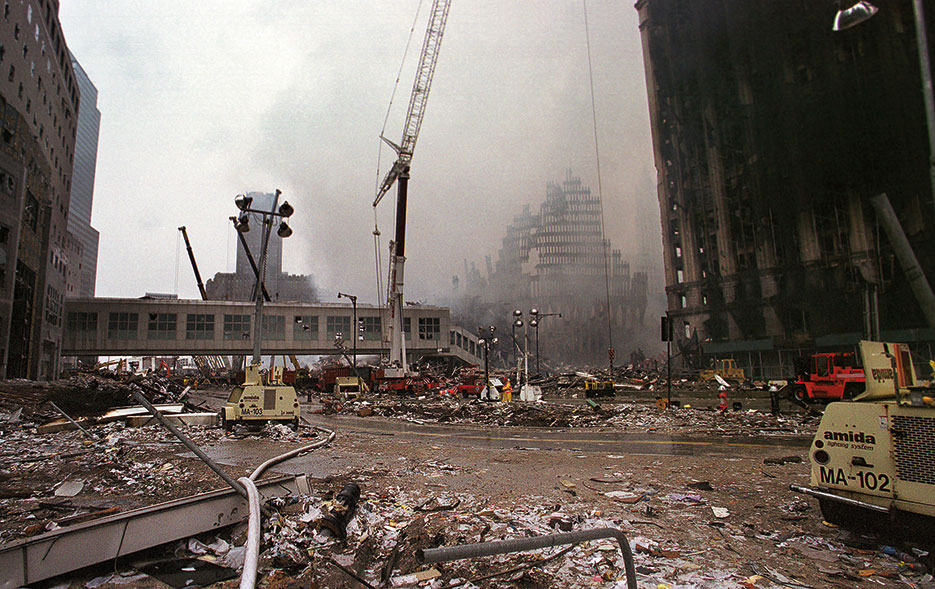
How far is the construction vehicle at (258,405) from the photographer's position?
51.1ft

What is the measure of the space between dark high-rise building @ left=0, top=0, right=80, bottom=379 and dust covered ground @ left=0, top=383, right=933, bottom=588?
2976cm

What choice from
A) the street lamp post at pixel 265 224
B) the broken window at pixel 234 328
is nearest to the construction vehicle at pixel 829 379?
the street lamp post at pixel 265 224

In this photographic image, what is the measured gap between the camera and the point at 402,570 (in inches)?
172

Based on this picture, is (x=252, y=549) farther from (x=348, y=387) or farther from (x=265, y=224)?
(x=348, y=387)

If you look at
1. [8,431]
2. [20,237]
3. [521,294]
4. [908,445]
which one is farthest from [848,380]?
[521,294]

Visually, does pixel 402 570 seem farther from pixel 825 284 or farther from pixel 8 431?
pixel 825 284

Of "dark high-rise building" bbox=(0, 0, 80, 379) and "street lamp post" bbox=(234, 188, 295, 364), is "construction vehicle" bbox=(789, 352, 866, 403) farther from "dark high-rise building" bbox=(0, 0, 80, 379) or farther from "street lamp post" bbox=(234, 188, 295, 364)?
"dark high-rise building" bbox=(0, 0, 80, 379)

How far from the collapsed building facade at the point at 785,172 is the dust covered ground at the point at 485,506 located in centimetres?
2308

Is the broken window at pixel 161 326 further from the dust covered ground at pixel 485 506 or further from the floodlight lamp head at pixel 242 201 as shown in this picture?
the floodlight lamp head at pixel 242 201

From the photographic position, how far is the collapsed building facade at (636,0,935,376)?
34719mm

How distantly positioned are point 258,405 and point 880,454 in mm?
15358

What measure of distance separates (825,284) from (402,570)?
4716 centimetres

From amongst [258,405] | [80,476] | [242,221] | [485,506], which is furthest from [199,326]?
[485,506]

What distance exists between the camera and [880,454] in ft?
16.1
